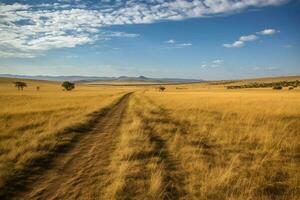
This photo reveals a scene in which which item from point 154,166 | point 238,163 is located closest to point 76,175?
point 154,166

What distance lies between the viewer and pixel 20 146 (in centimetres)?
951

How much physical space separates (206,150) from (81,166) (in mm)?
4303

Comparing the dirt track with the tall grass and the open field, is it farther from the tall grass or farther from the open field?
the tall grass

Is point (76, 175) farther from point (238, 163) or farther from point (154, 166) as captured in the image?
point (238, 163)

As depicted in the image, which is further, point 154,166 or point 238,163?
point 238,163

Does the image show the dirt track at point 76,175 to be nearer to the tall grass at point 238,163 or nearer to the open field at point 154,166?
the open field at point 154,166

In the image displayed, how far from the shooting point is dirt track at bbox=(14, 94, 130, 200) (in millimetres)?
5758

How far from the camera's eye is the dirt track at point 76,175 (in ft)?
18.9

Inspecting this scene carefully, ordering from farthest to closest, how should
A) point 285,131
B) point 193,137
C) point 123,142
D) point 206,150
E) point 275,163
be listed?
point 285,131
point 193,137
point 123,142
point 206,150
point 275,163

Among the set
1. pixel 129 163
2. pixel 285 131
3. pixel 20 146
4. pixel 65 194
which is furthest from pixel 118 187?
pixel 285 131

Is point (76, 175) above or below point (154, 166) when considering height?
below

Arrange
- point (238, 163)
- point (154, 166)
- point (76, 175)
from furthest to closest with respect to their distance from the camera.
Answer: point (238, 163) → point (154, 166) → point (76, 175)

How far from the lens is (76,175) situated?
6891 millimetres

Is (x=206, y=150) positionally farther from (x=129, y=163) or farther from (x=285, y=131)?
(x=285, y=131)
